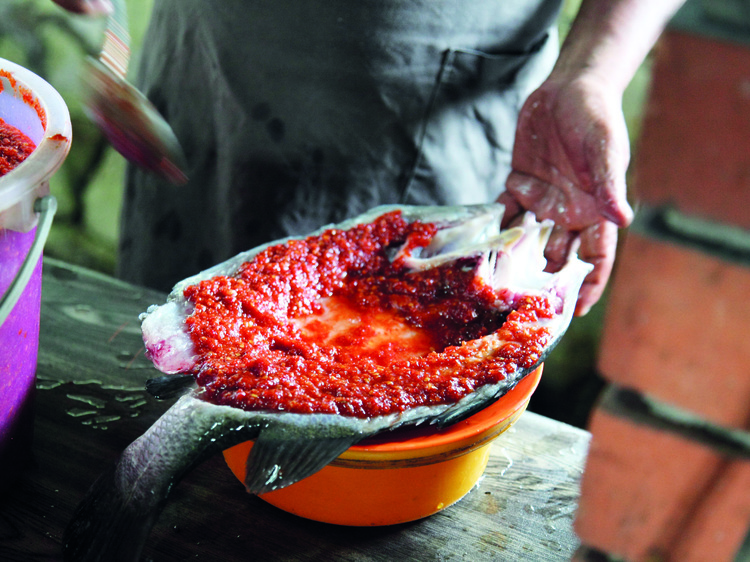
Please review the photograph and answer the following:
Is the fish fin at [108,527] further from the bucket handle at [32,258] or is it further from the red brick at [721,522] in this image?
the red brick at [721,522]

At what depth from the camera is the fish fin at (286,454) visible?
0.85 m

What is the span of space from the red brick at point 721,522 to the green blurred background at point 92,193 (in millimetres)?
2439

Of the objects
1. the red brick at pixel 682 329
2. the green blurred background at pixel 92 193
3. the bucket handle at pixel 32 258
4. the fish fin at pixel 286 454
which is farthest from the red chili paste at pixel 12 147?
the green blurred background at pixel 92 193

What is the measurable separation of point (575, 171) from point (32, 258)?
1.11m

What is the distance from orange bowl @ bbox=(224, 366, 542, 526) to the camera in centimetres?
92

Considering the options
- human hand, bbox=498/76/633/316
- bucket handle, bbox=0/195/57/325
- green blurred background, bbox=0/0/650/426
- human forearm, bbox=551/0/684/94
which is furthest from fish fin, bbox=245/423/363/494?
green blurred background, bbox=0/0/650/426

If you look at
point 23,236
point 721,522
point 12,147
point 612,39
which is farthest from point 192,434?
point 612,39

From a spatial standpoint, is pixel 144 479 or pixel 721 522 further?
pixel 144 479

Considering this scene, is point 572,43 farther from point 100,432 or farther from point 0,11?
point 0,11

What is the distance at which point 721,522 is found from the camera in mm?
444

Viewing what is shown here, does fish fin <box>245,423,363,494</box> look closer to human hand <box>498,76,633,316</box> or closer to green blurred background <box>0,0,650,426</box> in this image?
human hand <box>498,76,633,316</box>

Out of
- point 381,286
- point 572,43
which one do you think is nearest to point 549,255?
point 381,286

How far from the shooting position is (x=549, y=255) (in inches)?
55.6

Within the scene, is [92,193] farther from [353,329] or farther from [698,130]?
[698,130]
